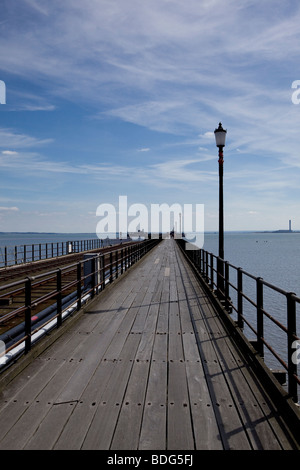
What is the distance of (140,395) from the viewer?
4.09 metres

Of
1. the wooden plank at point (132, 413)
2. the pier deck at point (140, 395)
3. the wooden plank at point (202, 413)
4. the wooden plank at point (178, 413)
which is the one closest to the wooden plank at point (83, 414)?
the pier deck at point (140, 395)

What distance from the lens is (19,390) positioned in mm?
4230

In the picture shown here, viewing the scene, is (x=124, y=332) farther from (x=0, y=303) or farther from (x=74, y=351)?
(x=0, y=303)

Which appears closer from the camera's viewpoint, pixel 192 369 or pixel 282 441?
pixel 282 441

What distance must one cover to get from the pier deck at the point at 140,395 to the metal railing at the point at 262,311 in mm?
443

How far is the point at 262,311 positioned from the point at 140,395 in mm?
2324

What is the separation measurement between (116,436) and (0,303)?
27.8 feet

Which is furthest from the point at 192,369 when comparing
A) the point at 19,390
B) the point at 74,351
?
the point at 19,390

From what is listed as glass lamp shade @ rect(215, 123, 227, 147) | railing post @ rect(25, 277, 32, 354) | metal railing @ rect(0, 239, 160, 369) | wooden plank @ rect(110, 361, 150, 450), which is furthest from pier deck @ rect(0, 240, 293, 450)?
glass lamp shade @ rect(215, 123, 227, 147)

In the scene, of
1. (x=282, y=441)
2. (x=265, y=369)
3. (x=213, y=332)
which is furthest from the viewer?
(x=213, y=332)

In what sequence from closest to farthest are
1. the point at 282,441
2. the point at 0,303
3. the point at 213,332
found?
the point at 282,441 < the point at 213,332 < the point at 0,303

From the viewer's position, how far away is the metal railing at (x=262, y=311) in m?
4.03

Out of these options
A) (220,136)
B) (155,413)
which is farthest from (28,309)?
(220,136)

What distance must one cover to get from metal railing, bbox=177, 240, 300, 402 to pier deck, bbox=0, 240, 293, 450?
0.44m
